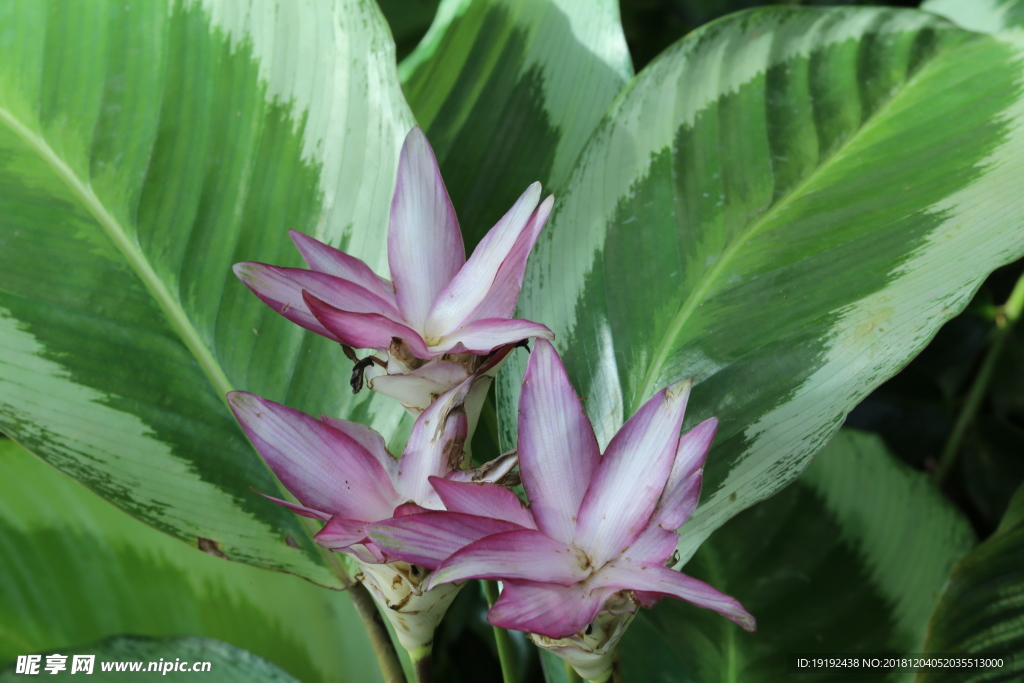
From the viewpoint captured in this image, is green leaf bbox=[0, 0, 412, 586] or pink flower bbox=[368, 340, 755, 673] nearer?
pink flower bbox=[368, 340, 755, 673]

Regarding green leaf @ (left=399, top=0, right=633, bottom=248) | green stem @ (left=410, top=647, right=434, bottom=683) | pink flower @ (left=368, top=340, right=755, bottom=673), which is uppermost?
green leaf @ (left=399, top=0, right=633, bottom=248)

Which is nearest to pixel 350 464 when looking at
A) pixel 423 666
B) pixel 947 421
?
pixel 423 666

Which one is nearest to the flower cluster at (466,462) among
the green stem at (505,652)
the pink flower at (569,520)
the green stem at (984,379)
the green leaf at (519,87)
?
the pink flower at (569,520)

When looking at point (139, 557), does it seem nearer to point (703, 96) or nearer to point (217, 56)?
point (217, 56)

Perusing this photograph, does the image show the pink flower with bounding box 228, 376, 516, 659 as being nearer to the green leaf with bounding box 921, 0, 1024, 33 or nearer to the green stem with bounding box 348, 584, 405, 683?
the green stem with bounding box 348, 584, 405, 683

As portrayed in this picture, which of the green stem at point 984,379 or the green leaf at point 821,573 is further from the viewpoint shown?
the green stem at point 984,379

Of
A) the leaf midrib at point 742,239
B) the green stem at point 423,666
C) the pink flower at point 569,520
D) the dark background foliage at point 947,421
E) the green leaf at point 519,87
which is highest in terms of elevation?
the green leaf at point 519,87

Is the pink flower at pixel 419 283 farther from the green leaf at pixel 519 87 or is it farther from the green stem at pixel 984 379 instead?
the green stem at pixel 984 379

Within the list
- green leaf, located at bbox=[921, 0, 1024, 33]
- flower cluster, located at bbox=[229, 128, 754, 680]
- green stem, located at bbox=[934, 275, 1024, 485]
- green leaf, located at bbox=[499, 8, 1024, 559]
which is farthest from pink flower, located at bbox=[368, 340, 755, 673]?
green stem, located at bbox=[934, 275, 1024, 485]
